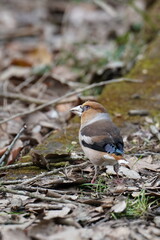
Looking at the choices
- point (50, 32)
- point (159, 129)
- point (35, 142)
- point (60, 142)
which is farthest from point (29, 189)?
point (50, 32)

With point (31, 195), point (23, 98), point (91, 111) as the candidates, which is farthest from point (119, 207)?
point (23, 98)

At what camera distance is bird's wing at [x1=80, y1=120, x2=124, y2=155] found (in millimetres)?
3704

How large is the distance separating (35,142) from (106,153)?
5.36ft

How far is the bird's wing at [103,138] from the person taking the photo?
3704 millimetres

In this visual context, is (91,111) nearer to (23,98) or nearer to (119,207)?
(119,207)

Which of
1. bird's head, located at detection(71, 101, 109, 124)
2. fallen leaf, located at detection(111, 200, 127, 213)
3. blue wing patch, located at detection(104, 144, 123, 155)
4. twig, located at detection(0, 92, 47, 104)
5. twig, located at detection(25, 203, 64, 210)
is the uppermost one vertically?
bird's head, located at detection(71, 101, 109, 124)

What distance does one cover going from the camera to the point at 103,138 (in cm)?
377

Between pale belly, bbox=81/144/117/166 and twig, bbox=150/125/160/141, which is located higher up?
pale belly, bbox=81/144/117/166

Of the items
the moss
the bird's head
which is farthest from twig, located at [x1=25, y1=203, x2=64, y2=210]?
the moss

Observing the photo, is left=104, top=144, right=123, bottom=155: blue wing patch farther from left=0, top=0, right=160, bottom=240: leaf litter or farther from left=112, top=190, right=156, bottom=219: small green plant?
left=112, top=190, right=156, bottom=219: small green plant

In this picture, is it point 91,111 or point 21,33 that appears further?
A: point 21,33

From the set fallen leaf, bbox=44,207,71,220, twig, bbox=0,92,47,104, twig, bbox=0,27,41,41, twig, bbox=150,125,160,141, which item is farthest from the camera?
twig, bbox=0,27,41,41

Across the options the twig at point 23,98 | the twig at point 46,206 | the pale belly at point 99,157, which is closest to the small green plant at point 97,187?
the pale belly at point 99,157

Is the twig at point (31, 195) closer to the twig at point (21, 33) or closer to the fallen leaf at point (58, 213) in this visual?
the fallen leaf at point (58, 213)
